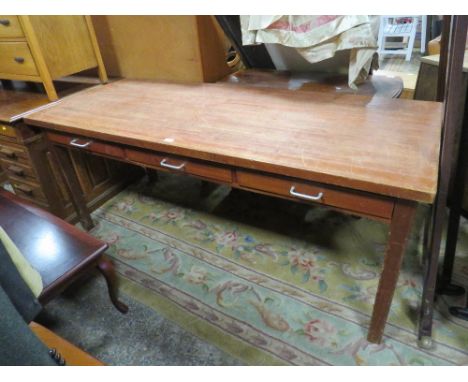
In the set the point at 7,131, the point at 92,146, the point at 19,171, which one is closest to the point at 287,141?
the point at 92,146

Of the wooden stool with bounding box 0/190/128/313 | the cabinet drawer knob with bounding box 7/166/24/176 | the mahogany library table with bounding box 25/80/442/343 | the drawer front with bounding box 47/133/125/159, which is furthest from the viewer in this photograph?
the cabinet drawer knob with bounding box 7/166/24/176

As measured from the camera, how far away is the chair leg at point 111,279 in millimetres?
1180

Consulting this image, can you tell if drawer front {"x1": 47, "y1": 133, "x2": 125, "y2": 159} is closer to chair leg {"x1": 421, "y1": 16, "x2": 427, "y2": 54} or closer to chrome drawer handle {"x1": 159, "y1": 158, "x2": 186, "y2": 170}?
chrome drawer handle {"x1": 159, "y1": 158, "x2": 186, "y2": 170}

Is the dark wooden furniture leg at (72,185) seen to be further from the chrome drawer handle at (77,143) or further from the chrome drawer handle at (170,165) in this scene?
the chrome drawer handle at (170,165)

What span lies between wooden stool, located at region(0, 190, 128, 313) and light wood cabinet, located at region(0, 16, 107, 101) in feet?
2.18

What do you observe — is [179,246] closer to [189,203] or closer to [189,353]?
[189,203]

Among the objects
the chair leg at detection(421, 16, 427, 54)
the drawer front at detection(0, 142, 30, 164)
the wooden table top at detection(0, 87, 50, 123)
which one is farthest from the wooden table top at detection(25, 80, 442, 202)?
the chair leg at detection(421, 16, 427, 54)

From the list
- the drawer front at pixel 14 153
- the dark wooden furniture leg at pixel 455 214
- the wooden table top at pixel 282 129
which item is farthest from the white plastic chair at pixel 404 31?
the drawer front at pixel 14 153

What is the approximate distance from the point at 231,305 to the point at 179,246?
46 cm

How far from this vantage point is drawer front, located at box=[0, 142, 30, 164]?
5.17 feet

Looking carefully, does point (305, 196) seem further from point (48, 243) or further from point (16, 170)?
point (16, 170)

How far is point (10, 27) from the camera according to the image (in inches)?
57.7

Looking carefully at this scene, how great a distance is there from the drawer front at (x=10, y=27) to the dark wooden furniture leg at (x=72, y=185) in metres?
0.50

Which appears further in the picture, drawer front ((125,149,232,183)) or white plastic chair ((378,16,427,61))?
white plastic chair ((378,16,427,61))
